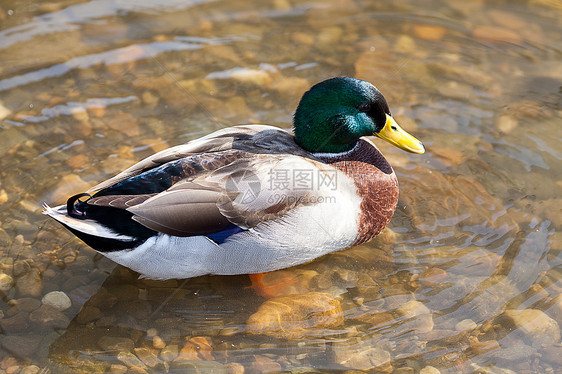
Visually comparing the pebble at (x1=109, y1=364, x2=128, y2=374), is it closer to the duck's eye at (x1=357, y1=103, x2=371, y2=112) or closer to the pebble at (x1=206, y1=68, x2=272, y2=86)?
the duck's eye at (x1=357, y1=103, x2=371, y2=112)

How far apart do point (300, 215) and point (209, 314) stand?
98 cm

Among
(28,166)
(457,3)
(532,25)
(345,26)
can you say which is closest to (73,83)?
(28,166)

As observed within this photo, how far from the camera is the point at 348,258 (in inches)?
195

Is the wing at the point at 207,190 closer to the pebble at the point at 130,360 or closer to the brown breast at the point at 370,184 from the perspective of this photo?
the brown breast at the point at 370,184

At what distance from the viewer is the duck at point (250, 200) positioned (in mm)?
4133

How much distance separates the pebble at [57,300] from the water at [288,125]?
43mm

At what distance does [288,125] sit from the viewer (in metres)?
5.90

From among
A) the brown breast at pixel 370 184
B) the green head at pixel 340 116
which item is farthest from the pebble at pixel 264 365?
the green head at pixel 340 116

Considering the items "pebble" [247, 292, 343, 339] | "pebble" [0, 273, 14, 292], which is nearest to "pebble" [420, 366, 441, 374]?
"pebble" [247, 292, 343, 339]

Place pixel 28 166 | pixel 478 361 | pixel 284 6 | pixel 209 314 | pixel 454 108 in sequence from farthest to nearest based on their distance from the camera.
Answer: pixel 284 6
pixel 454 108
pixel 28 166
pixel 209 314
pixel 478 361

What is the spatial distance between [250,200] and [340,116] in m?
0.95

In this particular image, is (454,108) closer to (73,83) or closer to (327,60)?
(327,60)

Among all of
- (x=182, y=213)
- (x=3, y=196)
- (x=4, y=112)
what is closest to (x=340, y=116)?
(x=182, y=213)

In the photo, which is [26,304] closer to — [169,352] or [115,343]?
[115,343]
